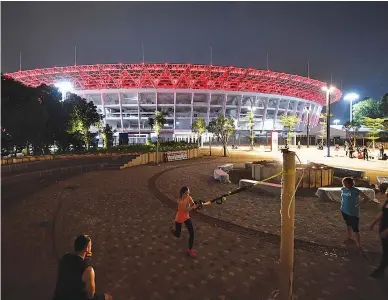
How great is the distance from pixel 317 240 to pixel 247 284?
2.77 metres

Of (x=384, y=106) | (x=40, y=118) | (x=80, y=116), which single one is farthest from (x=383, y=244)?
(x=384, y=106)

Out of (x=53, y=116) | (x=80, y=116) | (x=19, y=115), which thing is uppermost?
(x=80, y=116)

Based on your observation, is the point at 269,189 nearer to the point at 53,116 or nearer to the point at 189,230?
the point at 189,230

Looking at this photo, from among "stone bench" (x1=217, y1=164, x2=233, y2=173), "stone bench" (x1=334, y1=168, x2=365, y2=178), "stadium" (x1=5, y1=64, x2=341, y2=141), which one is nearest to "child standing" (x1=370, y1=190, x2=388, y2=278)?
"stone bench" (x1=334, y1=168, x2=365, y2=178)

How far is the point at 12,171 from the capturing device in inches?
618

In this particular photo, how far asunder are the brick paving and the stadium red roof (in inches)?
2181

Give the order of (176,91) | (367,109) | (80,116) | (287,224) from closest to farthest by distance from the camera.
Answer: (287,224)
(80,116)
(176,91)
(367,109)

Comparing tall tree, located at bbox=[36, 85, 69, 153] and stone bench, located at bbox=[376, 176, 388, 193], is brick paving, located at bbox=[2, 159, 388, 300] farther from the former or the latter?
tall tree, located at bbox=[36, 85, 69, 153]

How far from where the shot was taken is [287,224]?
12.6 ft

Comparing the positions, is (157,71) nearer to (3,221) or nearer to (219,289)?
(3,221)

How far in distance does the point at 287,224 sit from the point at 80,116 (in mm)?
29635

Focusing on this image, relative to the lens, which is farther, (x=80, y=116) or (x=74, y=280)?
(x=80, y=116)

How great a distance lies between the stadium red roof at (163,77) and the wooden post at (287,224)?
60413 millimetres

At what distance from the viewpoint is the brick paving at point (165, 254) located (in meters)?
4.56
